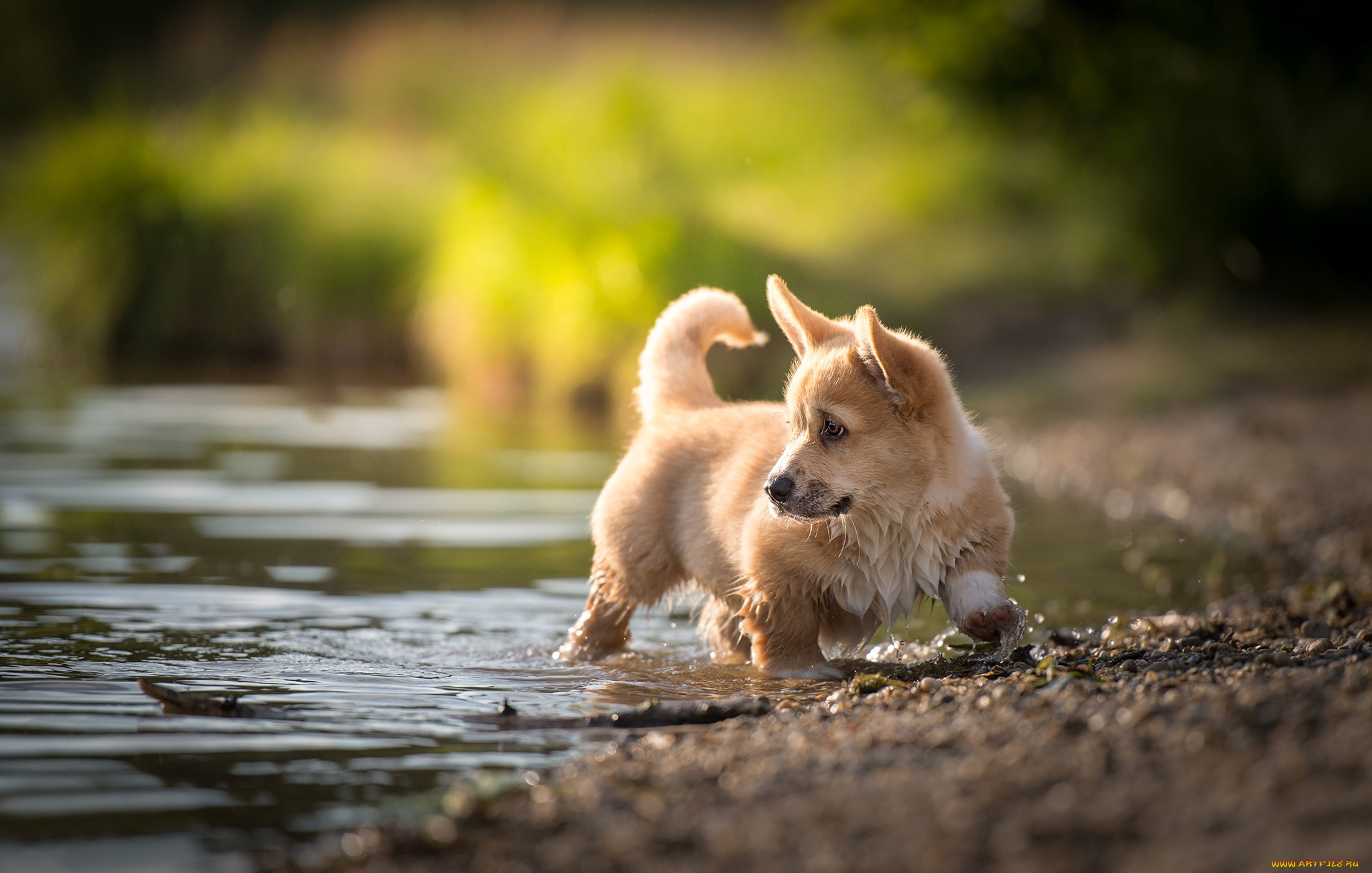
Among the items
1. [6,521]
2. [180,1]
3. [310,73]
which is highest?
[180,1]

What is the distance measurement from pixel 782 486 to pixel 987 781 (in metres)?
1.49

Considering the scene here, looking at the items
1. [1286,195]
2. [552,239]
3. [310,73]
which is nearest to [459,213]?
[552,239]

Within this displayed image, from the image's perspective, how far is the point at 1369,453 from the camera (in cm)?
745

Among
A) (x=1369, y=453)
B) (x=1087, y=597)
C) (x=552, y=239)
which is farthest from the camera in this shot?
(x=552, y=239)

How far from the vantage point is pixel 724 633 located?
4.86 meters

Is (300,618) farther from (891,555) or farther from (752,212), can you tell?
(752,212)

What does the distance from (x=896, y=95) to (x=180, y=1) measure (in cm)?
1806

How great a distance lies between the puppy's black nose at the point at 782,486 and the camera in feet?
13.4

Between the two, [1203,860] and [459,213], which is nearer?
[1203,860]

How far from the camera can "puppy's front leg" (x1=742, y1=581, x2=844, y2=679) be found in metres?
4.34

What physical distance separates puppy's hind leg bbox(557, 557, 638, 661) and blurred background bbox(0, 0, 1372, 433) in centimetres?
554

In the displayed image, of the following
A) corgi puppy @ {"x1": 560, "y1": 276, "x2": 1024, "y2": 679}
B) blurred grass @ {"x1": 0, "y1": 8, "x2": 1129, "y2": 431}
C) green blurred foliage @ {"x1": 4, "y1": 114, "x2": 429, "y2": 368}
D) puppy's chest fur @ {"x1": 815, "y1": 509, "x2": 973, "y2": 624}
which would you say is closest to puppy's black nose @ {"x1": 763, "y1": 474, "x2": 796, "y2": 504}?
corgi puppy @ {"x1": 560, "y1": 276, "x2": 1024, "y2": 679}

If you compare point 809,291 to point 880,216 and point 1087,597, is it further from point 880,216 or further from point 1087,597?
point 1087,597

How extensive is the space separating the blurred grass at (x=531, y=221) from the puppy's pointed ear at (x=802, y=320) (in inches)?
253
